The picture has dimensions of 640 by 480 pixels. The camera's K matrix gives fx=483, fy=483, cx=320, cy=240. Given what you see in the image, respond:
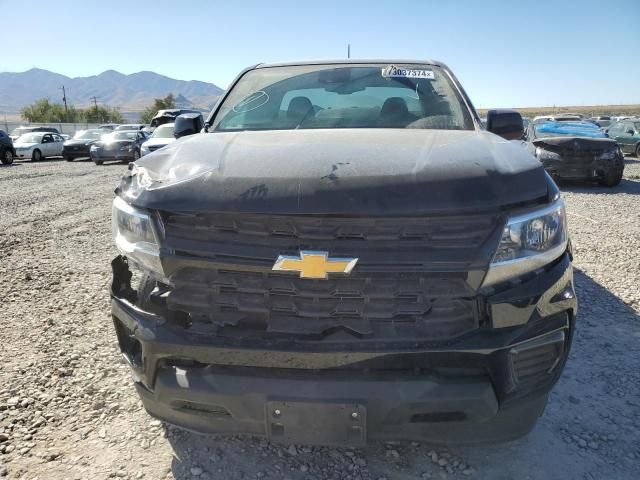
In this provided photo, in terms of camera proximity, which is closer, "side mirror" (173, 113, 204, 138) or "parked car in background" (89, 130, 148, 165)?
"side mirror" (173, 113, 204, 138)

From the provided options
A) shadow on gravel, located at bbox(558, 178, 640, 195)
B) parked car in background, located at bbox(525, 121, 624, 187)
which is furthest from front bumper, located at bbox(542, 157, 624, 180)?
shadow on gravel, located at bbox(558, 178, 640, 195)

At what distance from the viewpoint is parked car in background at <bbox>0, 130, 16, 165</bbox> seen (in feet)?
69.4

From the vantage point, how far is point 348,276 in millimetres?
1694

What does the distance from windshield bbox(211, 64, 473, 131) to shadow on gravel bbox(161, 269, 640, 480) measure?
1730mm

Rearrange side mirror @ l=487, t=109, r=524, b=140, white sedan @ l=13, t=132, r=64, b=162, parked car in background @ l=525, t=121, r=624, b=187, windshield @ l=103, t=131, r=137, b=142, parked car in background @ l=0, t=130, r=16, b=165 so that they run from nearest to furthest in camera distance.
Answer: side mirror @ l=487, t=109, r=524, b=140, parked car in background @ l=525, t=121, r=624, b=187, windshield @ l=103, t=131, r=137, b=142, parked car in background @ l=0, t=130, r=16, b=165, white sedan @ l=13, t=132, r=64, b=162

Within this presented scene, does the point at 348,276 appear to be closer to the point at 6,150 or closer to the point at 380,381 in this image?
the point at 380,381

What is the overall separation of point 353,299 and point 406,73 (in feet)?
7.33

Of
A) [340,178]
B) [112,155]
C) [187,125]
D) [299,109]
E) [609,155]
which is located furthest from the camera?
[112,155]

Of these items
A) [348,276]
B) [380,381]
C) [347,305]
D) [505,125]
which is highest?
[505,125]

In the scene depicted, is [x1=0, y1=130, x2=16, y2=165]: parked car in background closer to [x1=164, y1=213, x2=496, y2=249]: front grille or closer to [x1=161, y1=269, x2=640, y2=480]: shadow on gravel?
[x1=161, y1=269, x2=640, y2=480]: shadow on gravel

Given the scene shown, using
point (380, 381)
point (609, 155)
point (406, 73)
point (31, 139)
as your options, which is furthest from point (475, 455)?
point (31, 139)

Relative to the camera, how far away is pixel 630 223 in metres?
7.57

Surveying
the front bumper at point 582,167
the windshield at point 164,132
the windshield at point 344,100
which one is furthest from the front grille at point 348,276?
the windshield at point 164,132

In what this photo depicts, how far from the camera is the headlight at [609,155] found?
11.0 m
